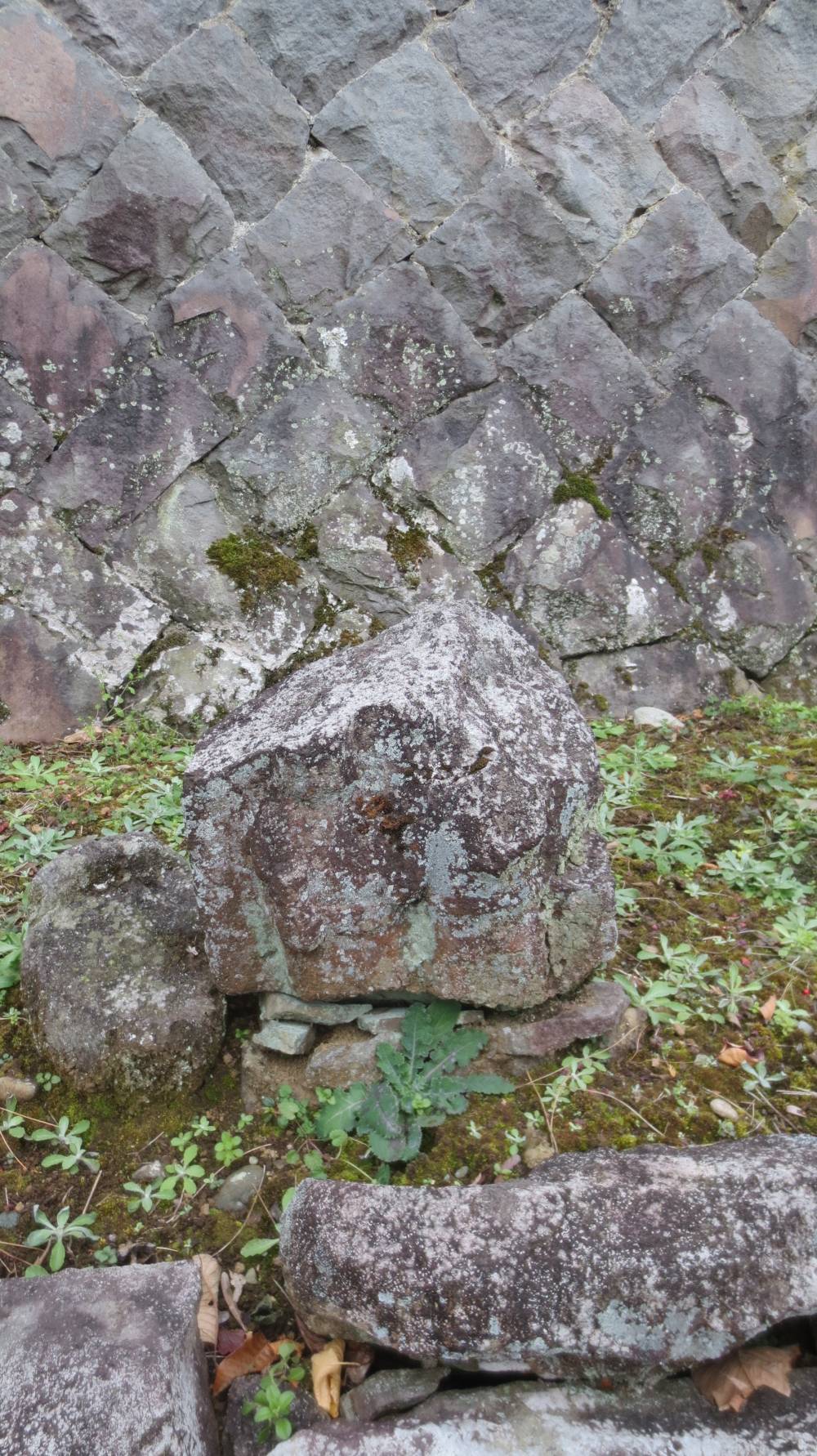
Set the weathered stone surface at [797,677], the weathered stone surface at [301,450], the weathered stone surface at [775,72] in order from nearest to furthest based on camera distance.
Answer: the weathered stone surface at [301,450] < the weathered stone surface at [775,72] < the weathered stone surface at [797,677]

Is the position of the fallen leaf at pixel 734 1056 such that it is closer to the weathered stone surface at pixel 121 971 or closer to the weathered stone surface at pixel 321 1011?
the weathered stone surface at pixel 321 1011

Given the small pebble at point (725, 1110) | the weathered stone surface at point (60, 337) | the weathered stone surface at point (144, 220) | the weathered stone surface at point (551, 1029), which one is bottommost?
the small pebble at point (725, 1110)

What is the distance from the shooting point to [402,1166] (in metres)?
1.70

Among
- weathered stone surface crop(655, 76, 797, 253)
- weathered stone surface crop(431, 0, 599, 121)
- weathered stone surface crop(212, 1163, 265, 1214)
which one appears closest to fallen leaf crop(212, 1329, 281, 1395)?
weathered stone surface crop(212, 1163, 265, 1214)

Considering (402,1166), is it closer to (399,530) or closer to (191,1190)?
(191,1190)

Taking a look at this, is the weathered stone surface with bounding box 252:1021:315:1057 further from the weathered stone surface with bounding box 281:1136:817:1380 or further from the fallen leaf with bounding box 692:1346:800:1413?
the fallen leaf with bounding box 692:1346:800:1413

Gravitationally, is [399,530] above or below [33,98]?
below

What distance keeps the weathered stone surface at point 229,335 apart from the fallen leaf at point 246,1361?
3.08 metres

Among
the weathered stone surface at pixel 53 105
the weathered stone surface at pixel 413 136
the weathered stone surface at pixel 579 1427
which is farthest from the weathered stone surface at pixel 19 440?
the weathered stone surface at pixel 579 1427

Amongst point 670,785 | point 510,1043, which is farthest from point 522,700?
point 670,785

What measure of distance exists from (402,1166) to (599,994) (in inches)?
21.0

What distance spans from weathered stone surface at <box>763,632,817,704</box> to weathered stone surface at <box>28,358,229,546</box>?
8.42ft

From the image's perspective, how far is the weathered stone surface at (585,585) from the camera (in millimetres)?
3861

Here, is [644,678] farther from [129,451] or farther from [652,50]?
[652,50]
